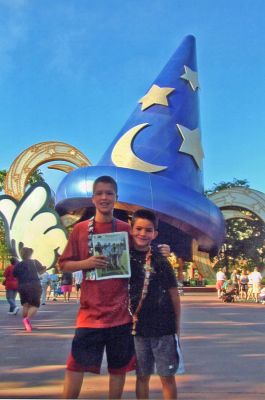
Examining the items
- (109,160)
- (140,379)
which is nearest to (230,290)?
(109,160)

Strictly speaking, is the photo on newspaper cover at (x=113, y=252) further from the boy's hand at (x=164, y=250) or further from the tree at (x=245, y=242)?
the tree at (x=245, y=242)

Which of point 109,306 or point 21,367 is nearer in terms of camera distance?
point 109,306

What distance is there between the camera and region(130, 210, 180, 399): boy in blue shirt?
10.5ft

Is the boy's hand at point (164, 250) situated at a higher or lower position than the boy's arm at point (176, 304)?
higher

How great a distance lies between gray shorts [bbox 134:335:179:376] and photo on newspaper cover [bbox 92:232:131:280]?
459 millimetres

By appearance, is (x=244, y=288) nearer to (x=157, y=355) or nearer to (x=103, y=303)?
(x=157, y=355)

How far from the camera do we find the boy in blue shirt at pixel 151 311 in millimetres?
3197

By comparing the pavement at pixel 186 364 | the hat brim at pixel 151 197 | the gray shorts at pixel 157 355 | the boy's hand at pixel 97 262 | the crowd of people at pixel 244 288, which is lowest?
the pavement at pixel 186 364

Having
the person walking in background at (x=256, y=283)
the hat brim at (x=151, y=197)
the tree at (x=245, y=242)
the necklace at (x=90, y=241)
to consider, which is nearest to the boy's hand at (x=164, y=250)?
the necklace at (x=90, y=241)

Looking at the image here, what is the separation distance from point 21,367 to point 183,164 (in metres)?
19.8

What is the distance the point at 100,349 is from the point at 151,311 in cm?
38

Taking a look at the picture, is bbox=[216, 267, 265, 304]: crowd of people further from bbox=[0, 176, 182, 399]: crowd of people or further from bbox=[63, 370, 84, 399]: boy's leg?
bbox=[63, 370, 84, 399]: boy's leg

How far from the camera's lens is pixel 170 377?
3.20 metres

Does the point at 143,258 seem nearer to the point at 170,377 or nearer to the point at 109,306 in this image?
the point at 109,306
